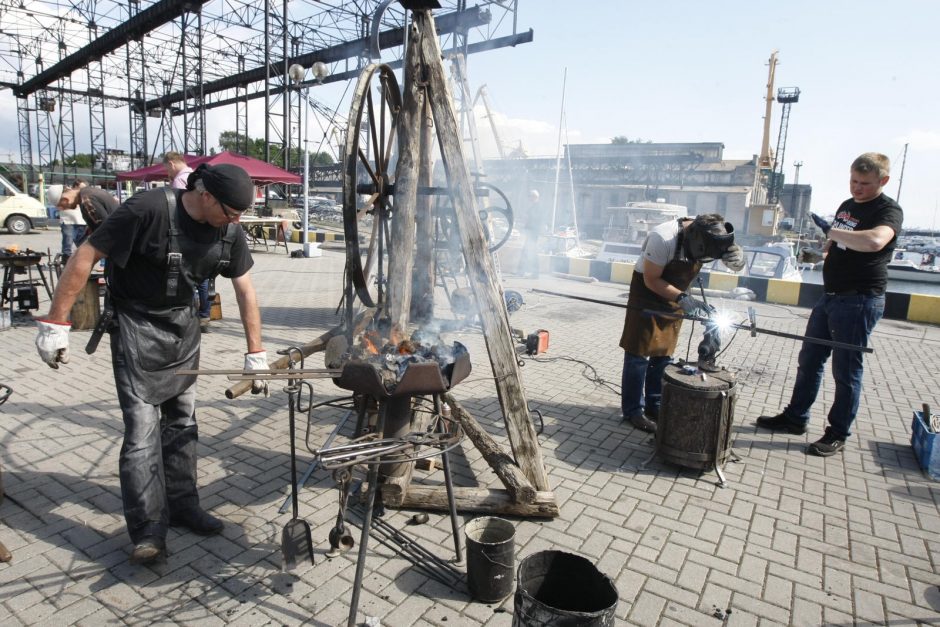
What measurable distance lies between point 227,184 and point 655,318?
308 centimetres

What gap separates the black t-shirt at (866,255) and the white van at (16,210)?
21.6 m

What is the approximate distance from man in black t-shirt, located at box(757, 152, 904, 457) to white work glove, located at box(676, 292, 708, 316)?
91cm

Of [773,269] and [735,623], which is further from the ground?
[773,269]

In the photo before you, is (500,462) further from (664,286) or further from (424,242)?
(424,242)

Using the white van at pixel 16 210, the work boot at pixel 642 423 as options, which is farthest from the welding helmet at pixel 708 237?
the white van at pixel 16 210

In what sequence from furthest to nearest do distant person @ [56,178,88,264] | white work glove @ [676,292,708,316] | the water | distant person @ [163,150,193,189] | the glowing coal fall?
1. the water
2. distant person @ [56,178,88,264]
3. distant person @ [163,150,193,189]
4. white work glove @ [676,292,708,316]
5. the glowing coal

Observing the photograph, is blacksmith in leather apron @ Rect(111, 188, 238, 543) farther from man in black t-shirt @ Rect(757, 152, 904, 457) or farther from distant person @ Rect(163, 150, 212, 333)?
man in black t-shirt @ Rect(757, 152, 904, 457)

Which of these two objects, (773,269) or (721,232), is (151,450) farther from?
(773,269)

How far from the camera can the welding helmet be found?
3.82 metres

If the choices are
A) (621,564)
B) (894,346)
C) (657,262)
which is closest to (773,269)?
(894,346)

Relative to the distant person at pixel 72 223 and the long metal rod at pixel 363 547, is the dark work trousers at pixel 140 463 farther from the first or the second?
the distant person at pixel 72 223

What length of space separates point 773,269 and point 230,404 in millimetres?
12352

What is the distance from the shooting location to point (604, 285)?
44.9 feet

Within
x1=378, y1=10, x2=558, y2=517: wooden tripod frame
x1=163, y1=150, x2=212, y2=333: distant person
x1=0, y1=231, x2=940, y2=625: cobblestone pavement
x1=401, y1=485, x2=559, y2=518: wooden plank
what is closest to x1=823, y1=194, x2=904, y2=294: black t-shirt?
x1=0, y1=231, x2=940, y2=625: cobblestone pavement
